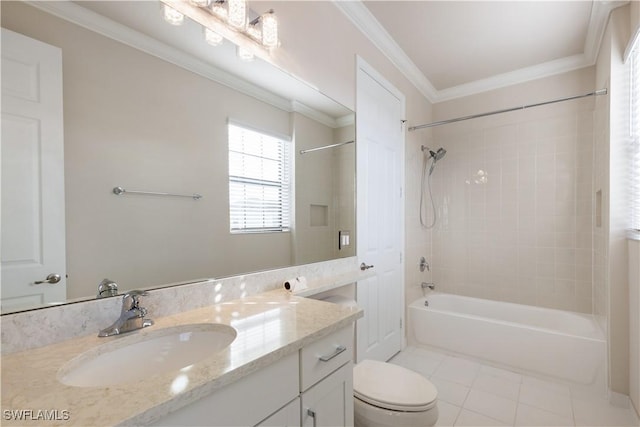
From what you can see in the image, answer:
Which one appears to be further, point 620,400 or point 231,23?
point 620,400

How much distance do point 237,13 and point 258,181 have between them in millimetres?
763

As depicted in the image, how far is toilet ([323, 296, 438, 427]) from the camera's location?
1.25 metres

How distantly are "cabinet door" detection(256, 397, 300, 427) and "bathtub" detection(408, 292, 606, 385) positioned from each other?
222cm

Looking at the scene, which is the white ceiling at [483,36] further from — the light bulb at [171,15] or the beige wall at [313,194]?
the light bulb at [171,15]

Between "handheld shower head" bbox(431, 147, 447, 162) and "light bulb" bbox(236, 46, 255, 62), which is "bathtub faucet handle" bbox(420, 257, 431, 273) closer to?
"handheld shower head" bbox(431, 147, 447, 162)

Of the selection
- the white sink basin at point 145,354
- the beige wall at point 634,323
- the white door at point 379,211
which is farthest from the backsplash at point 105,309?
the beige wall at point 634,323

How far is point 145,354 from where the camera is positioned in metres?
0.91

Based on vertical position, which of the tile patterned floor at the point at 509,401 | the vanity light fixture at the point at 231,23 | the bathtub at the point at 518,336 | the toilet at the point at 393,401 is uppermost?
the vanity light fixture at the point at 231,23

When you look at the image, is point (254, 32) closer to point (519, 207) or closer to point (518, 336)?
point (518, 336)

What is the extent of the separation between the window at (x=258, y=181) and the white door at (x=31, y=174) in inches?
24.7

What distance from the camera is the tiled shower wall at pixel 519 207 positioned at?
9.04ft

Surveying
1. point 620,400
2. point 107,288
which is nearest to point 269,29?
point 107,288

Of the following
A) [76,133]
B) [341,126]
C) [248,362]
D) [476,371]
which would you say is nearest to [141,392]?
[248,362]

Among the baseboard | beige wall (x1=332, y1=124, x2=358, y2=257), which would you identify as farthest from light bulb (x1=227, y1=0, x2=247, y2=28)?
the baseboard
